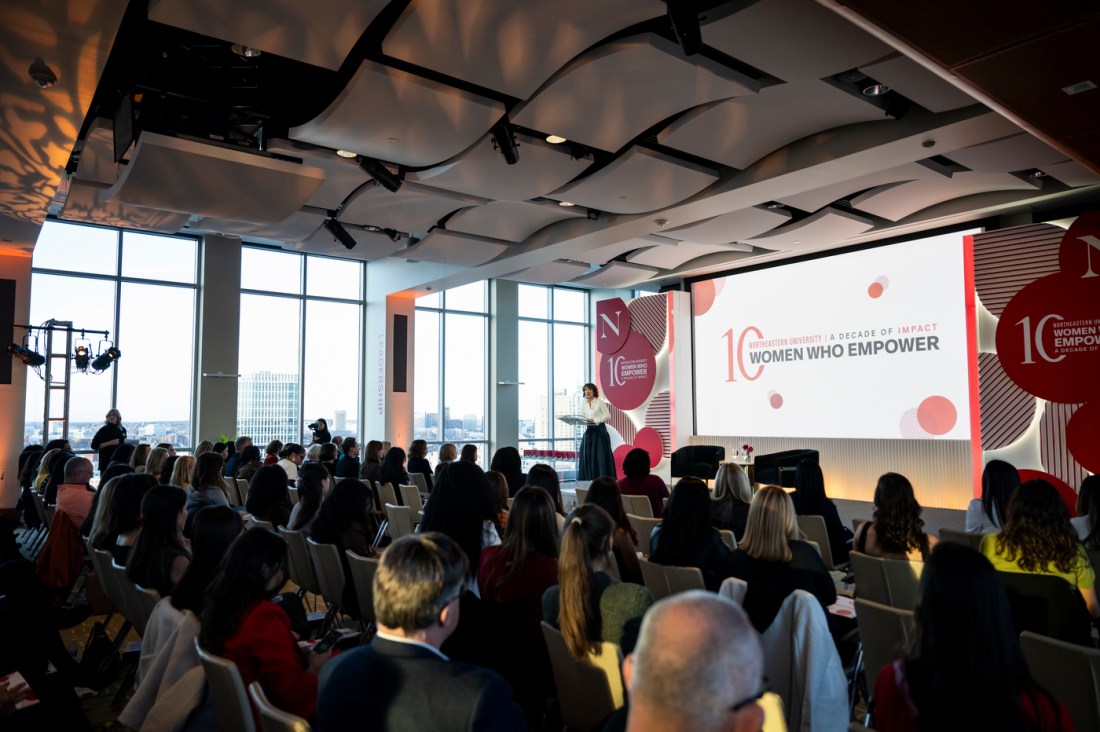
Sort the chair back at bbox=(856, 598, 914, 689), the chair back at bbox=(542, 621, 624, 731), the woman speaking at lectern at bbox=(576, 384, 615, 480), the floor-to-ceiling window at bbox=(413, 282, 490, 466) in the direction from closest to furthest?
the chair back at bbox=(542, 621, 624, 731) < the chair back at bbox=(856, 598, 914, 689) < the woman speaking at lectern at bbox=(576, 384, 615, 480) < the floor-to-ceiling window at bbox=(413, 282, 490, 466)

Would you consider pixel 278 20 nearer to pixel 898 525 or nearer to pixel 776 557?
pixel 776 557

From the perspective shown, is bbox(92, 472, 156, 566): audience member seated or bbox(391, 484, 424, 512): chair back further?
bbox(391, 484, 424, 512): chair back

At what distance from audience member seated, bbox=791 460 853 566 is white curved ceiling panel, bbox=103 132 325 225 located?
505 centimetres

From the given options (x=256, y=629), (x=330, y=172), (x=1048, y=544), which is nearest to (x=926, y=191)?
(x=1048, y=544)

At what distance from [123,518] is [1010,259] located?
9456 mm

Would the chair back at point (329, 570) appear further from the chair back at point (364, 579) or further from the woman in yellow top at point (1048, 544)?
the woman in yellow top at point (1048, 544)

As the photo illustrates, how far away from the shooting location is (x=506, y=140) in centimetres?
620

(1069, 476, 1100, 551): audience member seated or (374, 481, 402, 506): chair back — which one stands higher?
(1069, 476, 1100, 551): audience member seated

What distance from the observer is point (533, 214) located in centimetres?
905

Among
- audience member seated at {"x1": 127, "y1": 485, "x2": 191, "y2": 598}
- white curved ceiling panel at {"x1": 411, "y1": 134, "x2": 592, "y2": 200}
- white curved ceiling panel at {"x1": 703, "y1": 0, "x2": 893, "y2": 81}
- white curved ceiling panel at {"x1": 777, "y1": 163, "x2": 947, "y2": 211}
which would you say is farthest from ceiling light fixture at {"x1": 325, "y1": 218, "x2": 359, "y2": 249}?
audience member seated at {"x1": 127, "y1": 485, "x2": 191, "y2": 598}

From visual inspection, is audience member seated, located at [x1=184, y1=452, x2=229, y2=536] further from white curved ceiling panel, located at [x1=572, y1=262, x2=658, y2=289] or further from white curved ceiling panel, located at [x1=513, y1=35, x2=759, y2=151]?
white curved ceiling panel, located at [x1=572, y1=262, x2=658, y2=289]

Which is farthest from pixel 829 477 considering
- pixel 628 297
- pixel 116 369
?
pixel 116 369

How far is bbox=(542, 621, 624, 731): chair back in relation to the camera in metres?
2.28

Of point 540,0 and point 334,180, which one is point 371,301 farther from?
point 540,0
